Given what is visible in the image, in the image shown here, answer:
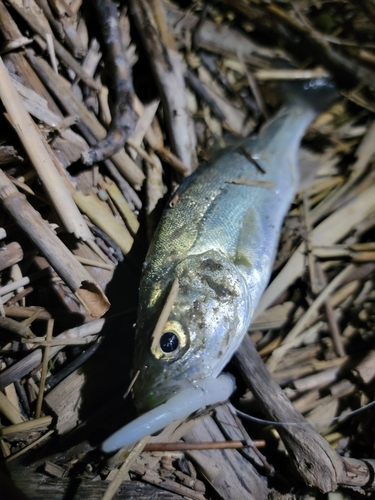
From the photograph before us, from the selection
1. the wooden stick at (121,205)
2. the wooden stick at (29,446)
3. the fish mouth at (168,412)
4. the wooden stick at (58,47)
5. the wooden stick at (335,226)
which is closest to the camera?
the fish mouth at (168,412)

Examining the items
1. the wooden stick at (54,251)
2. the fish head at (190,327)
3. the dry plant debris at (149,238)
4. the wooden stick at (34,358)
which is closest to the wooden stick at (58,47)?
the dry plant debris at (149,238)

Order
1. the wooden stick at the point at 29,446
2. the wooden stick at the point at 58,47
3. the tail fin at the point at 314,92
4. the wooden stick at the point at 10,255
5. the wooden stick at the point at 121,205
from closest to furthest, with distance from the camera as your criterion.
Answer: the wooden stick at the point at 29,446
the wooden stick at the point at 10,255
the wooden stick at the point at 58,47
the wooden stick at the point at 121,205
the tail fin at the point at 314,92

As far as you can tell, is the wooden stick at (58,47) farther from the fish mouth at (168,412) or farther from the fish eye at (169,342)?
the fish mouth at (168,412)

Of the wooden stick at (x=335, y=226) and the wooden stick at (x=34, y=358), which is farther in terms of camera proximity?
the wooden stick at (x=335, y=226)

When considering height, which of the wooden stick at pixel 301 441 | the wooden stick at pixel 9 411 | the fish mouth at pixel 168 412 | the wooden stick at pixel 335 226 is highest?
the wooden stick at pixel 9 411

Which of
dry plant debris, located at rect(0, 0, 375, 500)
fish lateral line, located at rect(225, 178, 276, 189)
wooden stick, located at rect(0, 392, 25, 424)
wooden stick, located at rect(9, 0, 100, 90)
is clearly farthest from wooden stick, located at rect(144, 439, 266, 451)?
wooden stick, located at rect(9, 0, 100, 90)

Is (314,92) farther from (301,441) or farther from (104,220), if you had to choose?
(301,441)

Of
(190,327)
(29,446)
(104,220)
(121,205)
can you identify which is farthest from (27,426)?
(121,205)

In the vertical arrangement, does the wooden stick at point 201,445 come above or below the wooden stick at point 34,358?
below
